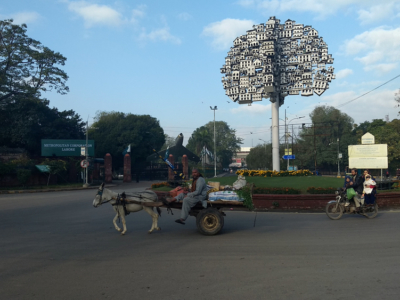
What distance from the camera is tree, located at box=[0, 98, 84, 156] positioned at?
46.4 metres

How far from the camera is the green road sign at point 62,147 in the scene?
142 ft

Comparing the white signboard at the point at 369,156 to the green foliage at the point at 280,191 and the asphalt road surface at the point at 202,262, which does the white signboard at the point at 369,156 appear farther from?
the asphalt road surface at the point at 202,262

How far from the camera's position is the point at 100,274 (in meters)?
6.44

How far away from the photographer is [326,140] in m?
73.8

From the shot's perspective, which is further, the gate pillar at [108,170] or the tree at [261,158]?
the tree at [261,158]

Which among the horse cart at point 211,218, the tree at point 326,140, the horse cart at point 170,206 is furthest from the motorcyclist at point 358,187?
the tree at point 326,140

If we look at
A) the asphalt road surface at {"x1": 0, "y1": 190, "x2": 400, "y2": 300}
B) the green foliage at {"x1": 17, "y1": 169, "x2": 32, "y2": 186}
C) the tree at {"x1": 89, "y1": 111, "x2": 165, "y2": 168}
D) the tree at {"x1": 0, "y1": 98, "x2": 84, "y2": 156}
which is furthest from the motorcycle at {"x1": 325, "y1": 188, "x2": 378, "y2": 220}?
the tree at {"x1": 89, "y1": 111, "x2": 165, "y2": 168}

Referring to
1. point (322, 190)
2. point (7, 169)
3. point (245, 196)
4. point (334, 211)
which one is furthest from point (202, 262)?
point (7, 169)

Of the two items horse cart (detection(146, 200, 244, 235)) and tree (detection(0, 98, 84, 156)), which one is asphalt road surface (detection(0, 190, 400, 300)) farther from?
tree (detection(0, 98, 84, 156))

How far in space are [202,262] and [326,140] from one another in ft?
234

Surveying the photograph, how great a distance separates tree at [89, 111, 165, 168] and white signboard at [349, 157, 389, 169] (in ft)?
123

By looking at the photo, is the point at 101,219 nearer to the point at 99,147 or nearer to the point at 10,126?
the point at 10,126

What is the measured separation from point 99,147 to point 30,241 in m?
Answer: 48.9

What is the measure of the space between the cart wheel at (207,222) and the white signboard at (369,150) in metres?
16.4
